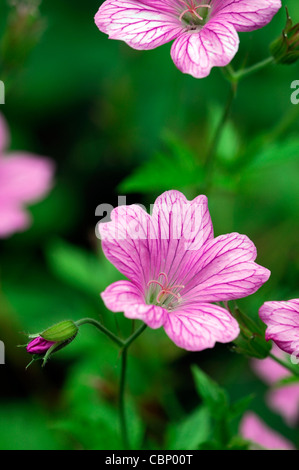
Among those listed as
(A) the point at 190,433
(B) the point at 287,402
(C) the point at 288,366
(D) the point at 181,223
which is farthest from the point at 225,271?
(B) the point at 287,402

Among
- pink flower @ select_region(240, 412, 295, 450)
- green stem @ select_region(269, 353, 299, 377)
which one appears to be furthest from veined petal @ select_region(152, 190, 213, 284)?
pink flower @ select_region(240, 412, 295, 450)

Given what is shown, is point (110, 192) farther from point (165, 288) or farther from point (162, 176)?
point (165, 288)

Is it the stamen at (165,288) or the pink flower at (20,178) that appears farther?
the pink flower at (20,178)

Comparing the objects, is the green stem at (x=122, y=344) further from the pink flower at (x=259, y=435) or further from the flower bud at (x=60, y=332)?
the pink flower at (x=259, y=435)

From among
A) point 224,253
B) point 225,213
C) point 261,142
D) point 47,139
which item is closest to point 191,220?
point 224,253

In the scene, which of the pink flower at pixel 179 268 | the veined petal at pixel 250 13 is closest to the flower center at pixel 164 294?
the pink flower at pixel 179 268

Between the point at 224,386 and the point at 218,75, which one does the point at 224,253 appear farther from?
the point at 218,75
